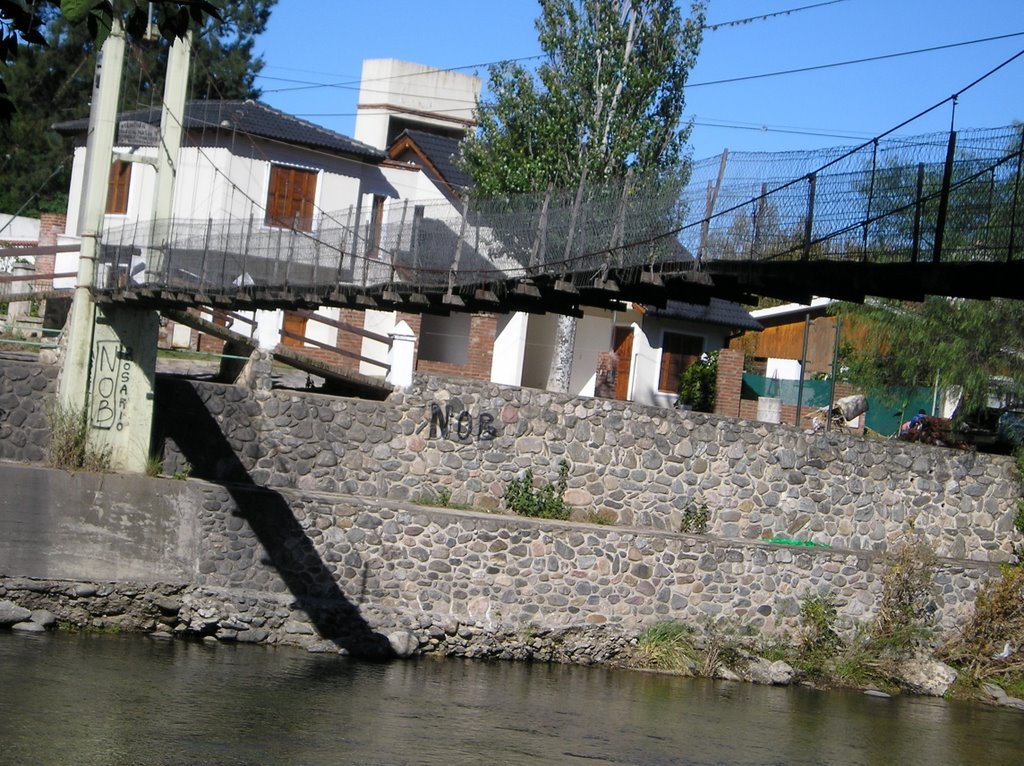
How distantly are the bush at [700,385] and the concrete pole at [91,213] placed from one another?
11932 mm

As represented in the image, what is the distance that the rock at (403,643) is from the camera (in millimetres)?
15336

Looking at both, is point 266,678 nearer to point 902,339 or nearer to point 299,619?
point 299,619

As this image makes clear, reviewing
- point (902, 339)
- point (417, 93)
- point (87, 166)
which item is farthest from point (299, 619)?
point (417, 93)

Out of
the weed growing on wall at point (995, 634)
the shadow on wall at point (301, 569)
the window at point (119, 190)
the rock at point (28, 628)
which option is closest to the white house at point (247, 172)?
the window at point (119, 190)

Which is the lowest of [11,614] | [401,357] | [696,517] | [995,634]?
[11,614]

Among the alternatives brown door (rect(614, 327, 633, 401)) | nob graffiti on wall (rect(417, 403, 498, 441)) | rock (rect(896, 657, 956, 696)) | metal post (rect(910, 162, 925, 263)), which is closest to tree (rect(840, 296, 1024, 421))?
rock (rect(896, 657, 956, 696))

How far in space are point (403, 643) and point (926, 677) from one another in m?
6.77

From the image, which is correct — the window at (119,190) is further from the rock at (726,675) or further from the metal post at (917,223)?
the metal post at (917,223)

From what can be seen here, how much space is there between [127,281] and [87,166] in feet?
5.01

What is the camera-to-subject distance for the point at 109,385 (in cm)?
1520

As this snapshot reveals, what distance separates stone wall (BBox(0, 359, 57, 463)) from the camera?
15242 millimetres

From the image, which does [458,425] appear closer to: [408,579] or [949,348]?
[408,579]

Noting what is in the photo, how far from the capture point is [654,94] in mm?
22297

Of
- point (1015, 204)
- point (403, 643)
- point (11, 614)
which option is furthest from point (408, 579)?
point (1015, 204)
